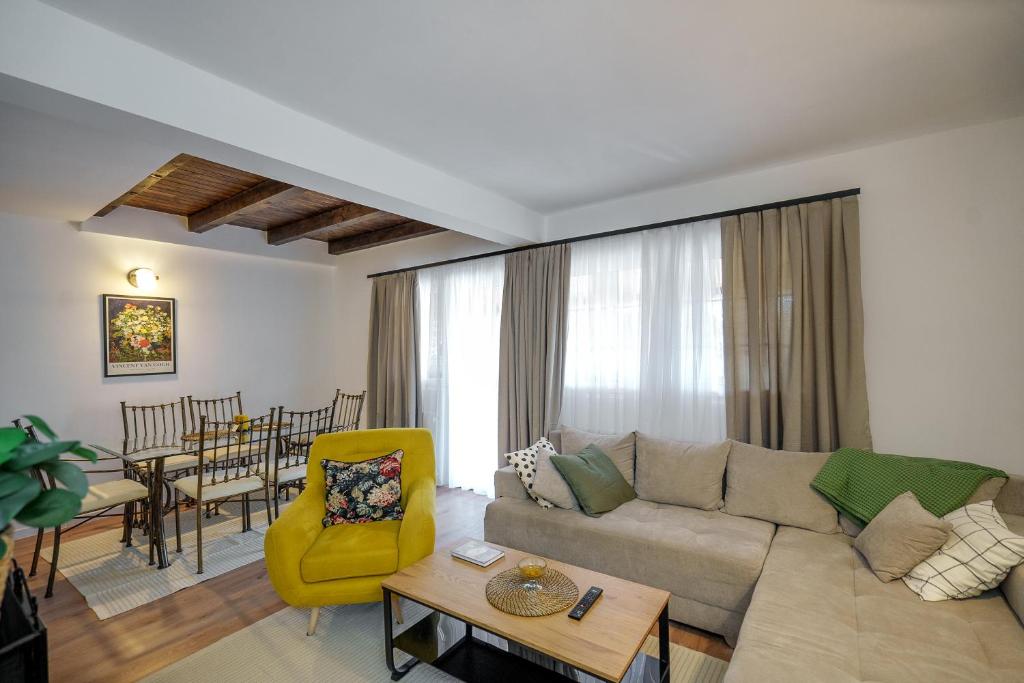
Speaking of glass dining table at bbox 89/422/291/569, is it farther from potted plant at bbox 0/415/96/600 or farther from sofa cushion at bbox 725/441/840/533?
sofa cushion at bbox 725/441/840/533

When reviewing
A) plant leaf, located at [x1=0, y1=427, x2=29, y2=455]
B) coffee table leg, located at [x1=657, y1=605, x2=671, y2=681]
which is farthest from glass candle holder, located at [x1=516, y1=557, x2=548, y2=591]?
plant leaf, located at [x1=0, y1=427, x2=29, y2=455]

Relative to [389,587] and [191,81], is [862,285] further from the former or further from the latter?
[191,81]

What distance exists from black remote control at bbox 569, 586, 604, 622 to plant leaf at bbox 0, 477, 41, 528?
164cm

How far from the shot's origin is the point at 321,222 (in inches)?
179

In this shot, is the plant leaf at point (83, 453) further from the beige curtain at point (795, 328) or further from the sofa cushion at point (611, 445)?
the beige curtain at point (795, 328)

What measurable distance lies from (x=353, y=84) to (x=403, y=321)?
323cm

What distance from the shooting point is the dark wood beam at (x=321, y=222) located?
417 cm

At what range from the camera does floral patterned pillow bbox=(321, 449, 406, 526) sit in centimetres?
277

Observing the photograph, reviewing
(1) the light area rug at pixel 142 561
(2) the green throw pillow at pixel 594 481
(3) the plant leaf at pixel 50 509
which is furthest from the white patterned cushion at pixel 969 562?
(1) the light area rug at pixel 142 561

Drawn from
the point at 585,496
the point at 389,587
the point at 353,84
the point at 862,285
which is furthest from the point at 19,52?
the point at 862,285

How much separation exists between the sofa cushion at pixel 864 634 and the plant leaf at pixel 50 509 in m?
1.79

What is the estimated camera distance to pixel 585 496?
→ 288cm

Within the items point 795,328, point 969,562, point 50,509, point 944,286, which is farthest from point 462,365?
point 50,509

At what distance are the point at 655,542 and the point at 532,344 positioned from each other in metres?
2.04
